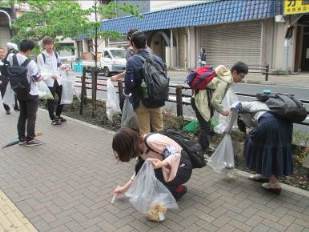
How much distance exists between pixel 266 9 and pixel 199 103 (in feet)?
44.5

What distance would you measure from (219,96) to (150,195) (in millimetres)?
1596

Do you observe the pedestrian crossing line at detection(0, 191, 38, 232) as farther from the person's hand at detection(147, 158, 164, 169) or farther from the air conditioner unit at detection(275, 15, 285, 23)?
the air conditioner unit at detection(275, 15, 285, 23)

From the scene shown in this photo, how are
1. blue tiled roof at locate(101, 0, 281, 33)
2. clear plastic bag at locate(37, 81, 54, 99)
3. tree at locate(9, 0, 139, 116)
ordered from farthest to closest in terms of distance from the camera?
blue tiled roof at locate(101, 0, 281, 33) → tree at locate(9, 0, 139, 116) → clear plastic bag at locate(37, 81, 54, 99)

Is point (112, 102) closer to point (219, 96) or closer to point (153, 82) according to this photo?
point (153, 82)

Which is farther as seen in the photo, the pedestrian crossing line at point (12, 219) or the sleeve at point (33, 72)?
the sleeve at point (33, 72)

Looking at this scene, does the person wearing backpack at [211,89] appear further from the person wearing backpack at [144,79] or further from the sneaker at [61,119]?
the sneaker at [61,119]

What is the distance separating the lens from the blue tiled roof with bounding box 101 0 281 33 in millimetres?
16188

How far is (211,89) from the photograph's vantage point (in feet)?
13.9

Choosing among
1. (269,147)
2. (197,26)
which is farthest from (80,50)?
(269,147)

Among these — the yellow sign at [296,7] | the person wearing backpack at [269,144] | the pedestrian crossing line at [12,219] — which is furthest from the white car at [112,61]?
the person wearing backpack at [269,144]

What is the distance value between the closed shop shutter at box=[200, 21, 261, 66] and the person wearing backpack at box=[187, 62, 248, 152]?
48.8 ft

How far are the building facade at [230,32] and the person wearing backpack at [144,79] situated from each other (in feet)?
31.1

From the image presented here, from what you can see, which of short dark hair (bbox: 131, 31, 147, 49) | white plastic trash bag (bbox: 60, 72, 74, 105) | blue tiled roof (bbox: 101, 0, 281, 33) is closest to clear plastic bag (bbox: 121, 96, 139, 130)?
short dark hair (bbox: 131, 31, 147, 49)

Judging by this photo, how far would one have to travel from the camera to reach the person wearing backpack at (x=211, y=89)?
13.0ft
